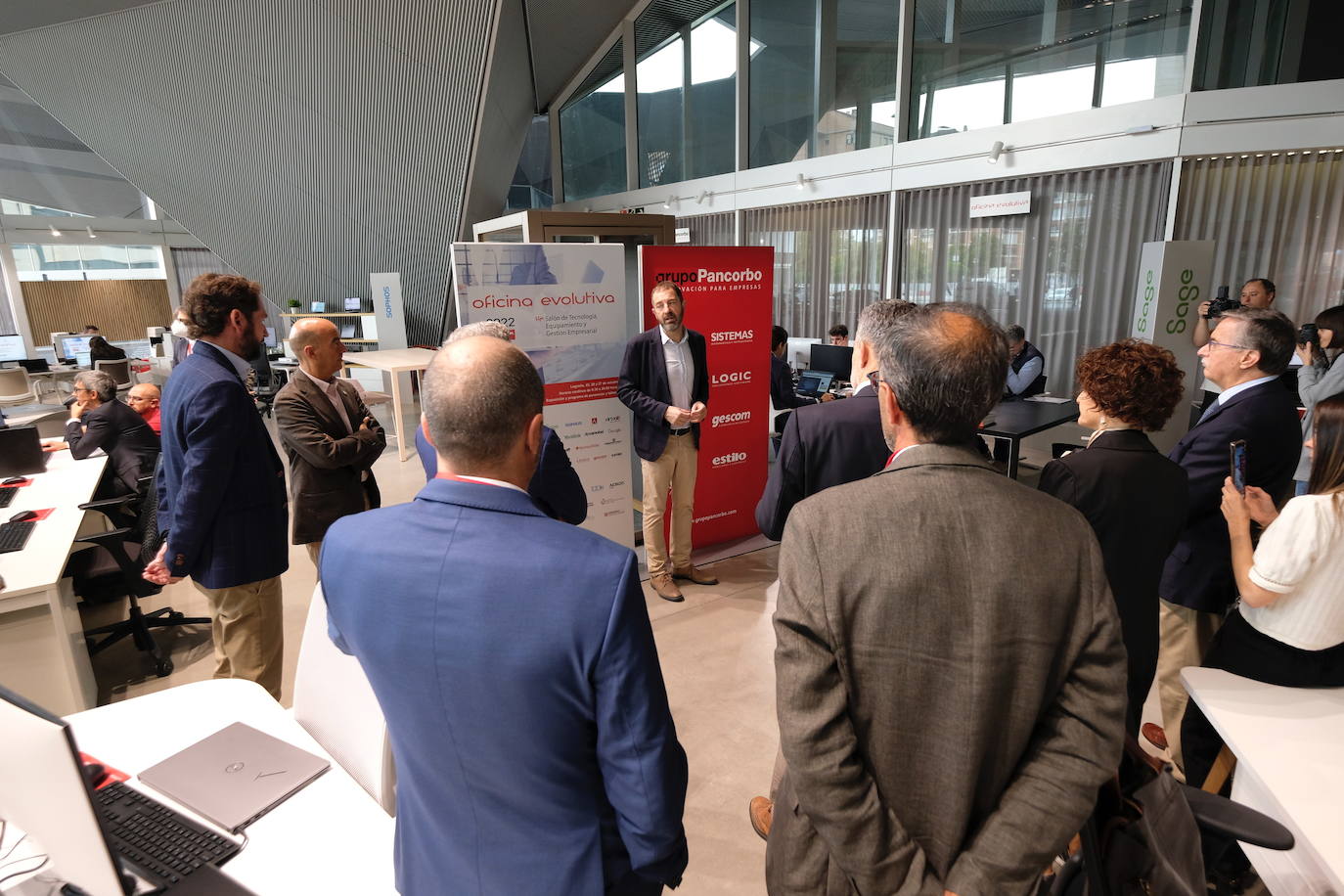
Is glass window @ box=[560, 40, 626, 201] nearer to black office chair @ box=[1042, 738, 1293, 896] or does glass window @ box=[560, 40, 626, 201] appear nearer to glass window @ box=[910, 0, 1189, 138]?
glass window @ box=[910, 0, 1189, 138]

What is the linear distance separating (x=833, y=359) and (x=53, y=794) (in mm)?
5930

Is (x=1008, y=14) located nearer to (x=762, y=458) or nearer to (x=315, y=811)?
(x=762, y=458)

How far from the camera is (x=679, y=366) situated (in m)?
3.99

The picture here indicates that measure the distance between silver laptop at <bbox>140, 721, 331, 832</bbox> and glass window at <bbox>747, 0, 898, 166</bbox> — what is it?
8.19m

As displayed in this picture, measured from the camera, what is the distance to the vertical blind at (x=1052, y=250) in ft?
20.1

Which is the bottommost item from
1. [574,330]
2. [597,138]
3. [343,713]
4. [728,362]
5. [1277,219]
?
[343,713]

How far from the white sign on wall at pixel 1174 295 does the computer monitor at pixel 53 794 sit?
6562 millimetres

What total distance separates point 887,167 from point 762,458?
4578 millimetres

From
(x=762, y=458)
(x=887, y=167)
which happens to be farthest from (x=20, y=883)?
(x=887, y=167)

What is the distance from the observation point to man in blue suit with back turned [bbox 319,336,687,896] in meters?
0.95

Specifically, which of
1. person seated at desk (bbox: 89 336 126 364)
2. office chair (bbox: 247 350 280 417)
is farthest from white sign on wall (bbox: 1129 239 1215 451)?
person seated at desk (bbox: 89 336 126 364)

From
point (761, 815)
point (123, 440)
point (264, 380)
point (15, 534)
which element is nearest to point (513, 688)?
point (761, 815)

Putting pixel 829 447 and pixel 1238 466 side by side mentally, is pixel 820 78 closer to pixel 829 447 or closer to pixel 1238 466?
pixel 829 447

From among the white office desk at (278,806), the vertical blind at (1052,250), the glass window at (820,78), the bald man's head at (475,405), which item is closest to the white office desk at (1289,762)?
the bald man's head at (475,405)
